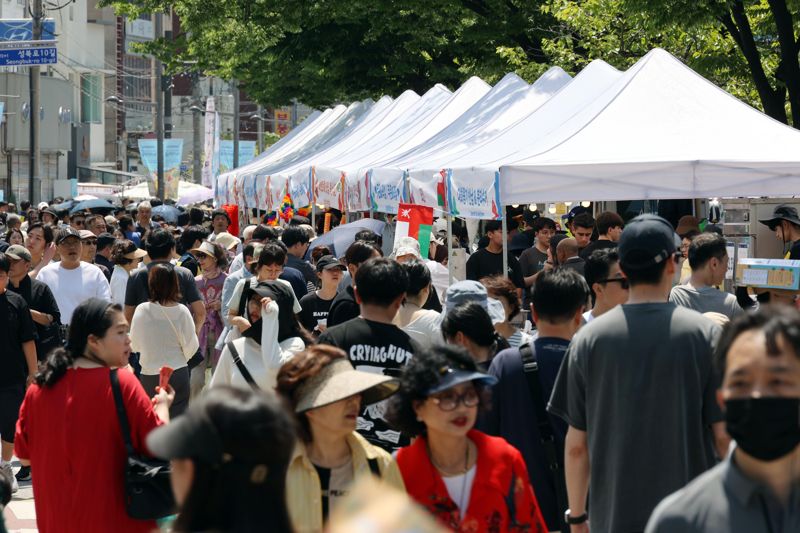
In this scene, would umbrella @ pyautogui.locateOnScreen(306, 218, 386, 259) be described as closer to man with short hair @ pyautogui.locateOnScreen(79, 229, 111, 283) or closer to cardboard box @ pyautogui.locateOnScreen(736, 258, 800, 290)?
man with short hair @ pyautogui.locateOnScreen(79, 229, 111, 283)

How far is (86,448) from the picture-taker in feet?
17.0

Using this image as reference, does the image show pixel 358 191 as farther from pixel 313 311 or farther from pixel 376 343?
pixel 376 343

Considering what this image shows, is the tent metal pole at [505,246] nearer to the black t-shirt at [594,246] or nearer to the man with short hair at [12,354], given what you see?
the black t-shirt at [594,246]

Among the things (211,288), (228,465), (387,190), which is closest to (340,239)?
(387,190)

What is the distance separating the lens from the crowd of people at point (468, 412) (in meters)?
2.52

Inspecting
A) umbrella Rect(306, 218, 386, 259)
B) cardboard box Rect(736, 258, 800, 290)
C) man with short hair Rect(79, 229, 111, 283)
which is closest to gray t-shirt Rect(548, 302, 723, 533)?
cardboard box Rect(736, 258, 800, 290)

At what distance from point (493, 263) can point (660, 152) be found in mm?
2011

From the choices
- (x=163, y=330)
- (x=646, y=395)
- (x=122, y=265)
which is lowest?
(x=163, y=330)

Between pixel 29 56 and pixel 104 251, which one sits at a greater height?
pixel 29 56

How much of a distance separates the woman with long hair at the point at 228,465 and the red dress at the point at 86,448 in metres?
2.91

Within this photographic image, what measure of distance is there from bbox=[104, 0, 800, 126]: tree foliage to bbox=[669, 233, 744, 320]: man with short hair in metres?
9.79

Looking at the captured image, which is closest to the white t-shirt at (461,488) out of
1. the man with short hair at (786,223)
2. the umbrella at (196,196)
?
the man with short hair at (786,223)

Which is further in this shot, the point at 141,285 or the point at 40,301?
the point at 40,301

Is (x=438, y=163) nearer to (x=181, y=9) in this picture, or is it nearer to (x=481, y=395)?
(x=481, y=395)
